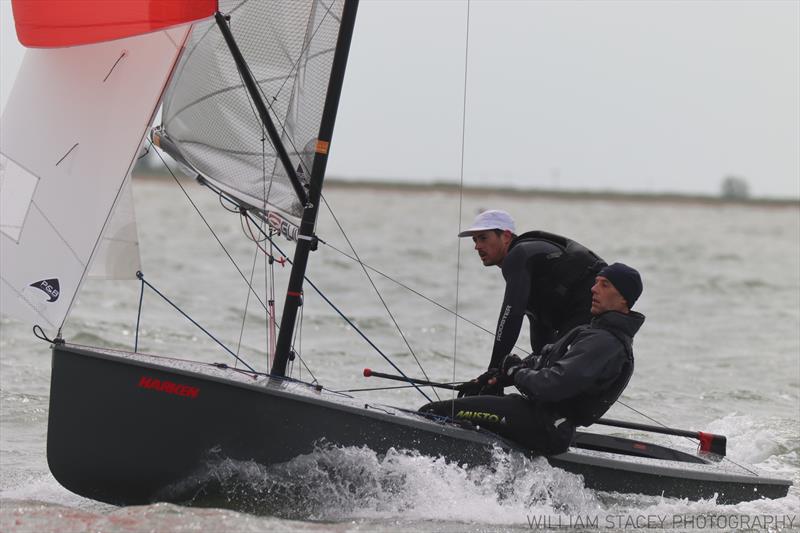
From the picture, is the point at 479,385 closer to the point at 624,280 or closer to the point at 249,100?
the point at 624,280

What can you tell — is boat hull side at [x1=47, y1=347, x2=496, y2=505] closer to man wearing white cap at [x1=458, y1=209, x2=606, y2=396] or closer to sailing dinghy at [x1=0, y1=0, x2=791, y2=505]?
sailing dinghy at [x1=0, y1=0, x2=791, y2=505]

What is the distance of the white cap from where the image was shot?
16.7ft

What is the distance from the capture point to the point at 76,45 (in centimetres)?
468

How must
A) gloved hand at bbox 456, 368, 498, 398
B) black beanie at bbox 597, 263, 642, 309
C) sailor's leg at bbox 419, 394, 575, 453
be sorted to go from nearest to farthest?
black beanie at bbox 597, 263, 642, 309 < sailor's leg at bbox 419, 394, 575, 453 < gloved hand at bbox 456, 368, 498, 398

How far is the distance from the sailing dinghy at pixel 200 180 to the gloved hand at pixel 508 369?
313 mm

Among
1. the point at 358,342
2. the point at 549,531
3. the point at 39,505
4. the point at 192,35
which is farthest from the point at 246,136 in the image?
the point at 358,342

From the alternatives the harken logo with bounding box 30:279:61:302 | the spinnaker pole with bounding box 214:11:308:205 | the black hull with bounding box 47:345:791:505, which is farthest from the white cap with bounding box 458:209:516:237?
the harken logo with bounding box 30:279:61:302

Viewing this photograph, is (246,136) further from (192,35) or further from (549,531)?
(549,531)

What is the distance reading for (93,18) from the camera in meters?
4.60

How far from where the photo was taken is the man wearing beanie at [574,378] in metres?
4.62

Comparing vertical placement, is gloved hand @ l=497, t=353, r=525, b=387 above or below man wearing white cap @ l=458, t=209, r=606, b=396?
below

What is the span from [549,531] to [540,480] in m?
0.25

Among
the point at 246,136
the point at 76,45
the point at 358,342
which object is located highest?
the point at 76,45

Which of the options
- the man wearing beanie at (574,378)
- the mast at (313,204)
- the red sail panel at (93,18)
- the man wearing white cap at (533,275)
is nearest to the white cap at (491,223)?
the man wearing white cap at (533,275)
